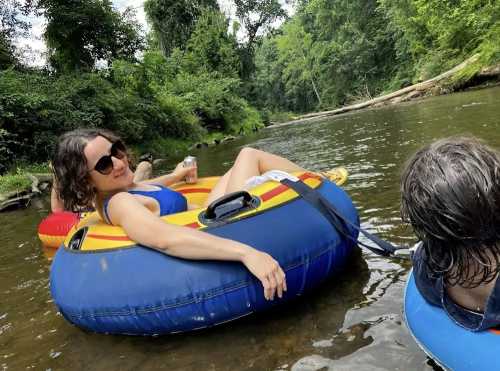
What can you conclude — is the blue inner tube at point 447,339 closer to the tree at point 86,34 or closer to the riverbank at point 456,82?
the riverbank at point 456,82

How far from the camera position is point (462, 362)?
1.47 meters

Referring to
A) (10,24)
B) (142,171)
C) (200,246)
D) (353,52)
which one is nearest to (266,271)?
(200,246)

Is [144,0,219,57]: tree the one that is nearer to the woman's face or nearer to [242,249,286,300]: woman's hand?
the woman's face

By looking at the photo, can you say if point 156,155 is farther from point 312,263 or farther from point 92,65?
point 312,263

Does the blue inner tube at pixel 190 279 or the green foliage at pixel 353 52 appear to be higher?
the green foliage at pixel 353 52

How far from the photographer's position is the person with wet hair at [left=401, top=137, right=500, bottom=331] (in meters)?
1.18

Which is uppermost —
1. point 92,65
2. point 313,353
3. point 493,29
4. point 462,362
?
point 92,65

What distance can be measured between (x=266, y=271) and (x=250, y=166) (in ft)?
3.09

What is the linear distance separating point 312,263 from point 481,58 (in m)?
17.9

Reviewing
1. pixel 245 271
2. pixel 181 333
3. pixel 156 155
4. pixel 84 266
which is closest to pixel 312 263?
pixel 245 271

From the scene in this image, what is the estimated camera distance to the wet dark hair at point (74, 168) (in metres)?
2.54

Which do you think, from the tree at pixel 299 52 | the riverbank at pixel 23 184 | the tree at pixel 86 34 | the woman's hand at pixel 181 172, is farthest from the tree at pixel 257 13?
the woman's hand at pixel 181 172

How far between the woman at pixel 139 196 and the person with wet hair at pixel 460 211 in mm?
938

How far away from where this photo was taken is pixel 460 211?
1.19 metres
